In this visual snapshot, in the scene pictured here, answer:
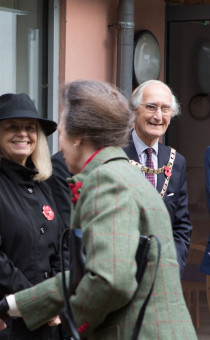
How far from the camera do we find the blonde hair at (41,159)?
3908 mm

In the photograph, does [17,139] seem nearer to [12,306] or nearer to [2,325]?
[2,325]

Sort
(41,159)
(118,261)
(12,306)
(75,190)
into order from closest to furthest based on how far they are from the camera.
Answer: (118,261) → (75,190) → (12,306) → (41,159)

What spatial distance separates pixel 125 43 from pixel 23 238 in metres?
2.97

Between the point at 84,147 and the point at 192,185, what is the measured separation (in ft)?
17.8

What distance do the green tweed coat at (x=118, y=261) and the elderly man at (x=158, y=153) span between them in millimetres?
1865

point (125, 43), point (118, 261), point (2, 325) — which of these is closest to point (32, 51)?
point (125, 43)

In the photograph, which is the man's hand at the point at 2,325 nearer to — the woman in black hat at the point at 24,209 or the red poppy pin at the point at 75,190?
the woman in black hat at the point at 24,209

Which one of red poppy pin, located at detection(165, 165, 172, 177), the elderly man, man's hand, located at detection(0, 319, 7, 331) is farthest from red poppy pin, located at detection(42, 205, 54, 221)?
red poppy pin, located at detection(165, 165, 172, 177)

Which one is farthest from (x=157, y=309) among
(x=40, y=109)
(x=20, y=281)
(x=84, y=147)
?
(x=40, y=109)

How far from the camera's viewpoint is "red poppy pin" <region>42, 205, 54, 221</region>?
3.80 meters

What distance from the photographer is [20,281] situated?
3.58m

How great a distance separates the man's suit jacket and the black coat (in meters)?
0.93

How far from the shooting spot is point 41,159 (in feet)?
13.0

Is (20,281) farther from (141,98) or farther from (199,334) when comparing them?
(199,334)
